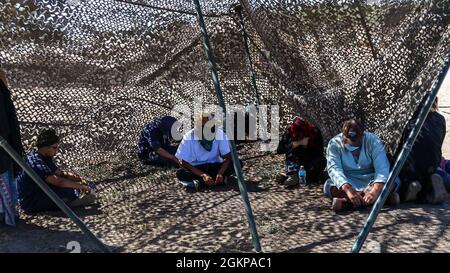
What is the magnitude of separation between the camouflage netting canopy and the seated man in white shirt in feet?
2.54

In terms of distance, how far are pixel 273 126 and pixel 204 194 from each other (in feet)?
5.11

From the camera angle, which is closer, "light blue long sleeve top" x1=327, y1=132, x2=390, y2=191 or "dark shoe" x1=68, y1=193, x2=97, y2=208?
"light blue long sleeve top" x1=327, y1=132, x2=390, y2=191

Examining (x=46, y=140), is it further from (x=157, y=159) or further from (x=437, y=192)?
(x=437, y=192)

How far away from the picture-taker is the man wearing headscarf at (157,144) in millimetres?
5879

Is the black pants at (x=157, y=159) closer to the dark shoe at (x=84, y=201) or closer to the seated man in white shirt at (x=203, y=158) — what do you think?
the seated man in white shirt at (x=203, y=158)

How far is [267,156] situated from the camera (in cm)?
632

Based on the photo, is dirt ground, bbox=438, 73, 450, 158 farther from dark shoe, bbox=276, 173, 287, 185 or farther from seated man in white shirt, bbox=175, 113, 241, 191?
seated man in white shirt, bbox=175, 113, 241, 191

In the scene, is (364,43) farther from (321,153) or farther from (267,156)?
(267,156)

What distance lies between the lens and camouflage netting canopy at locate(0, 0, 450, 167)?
13.1ft

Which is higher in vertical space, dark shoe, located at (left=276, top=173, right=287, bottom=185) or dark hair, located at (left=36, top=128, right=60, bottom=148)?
dark hair, located at (left=36, top=128, right=60, bottom=148)

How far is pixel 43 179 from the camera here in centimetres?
450

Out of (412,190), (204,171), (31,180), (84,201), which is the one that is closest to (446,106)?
(412,190)

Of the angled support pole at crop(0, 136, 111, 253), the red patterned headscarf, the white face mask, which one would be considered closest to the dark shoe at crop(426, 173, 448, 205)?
the white face mask
